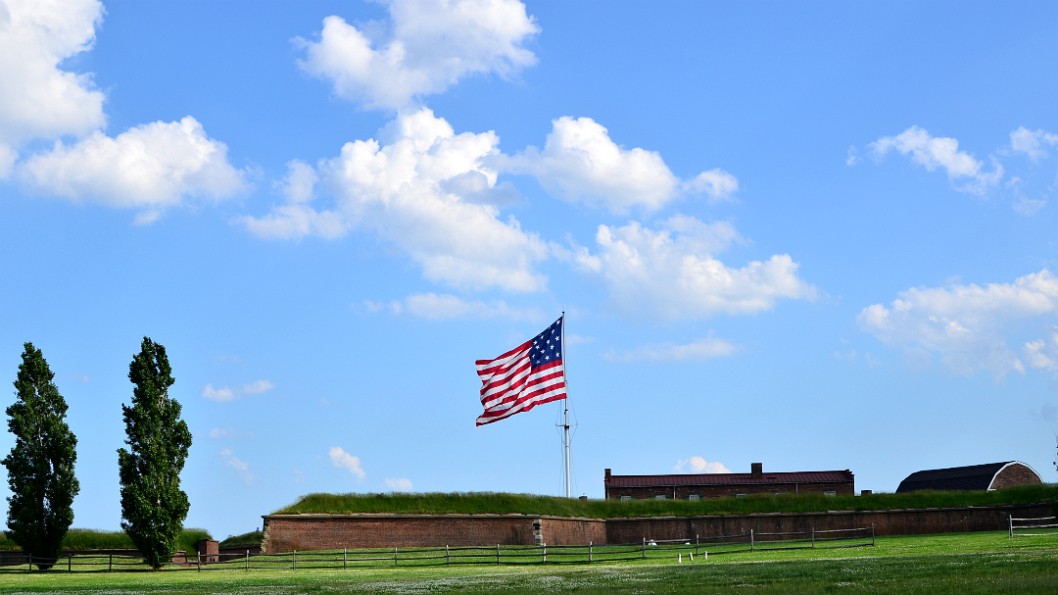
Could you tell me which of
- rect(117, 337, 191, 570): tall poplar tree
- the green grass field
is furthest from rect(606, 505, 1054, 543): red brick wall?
rect(117, 337, 191, 570): tall poplar tree

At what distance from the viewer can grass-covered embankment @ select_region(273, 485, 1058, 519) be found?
57.7m

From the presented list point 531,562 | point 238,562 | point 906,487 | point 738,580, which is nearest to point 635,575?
point 738,580

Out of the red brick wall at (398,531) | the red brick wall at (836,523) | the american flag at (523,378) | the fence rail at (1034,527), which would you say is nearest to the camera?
the fence rail at (1034,527)

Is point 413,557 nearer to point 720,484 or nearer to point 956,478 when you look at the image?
point 720,484

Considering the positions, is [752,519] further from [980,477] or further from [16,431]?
[16,431]

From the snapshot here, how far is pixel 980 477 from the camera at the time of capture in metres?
78.6

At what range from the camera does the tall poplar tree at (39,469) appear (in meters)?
50.5

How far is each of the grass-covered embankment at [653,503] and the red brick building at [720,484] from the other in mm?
15689

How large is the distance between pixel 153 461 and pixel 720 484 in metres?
44.4

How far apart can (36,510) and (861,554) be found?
3661cm

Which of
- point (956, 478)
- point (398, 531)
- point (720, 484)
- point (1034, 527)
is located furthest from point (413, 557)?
point (956, 478)

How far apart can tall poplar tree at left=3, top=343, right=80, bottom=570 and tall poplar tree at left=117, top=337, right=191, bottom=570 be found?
382 centimetres

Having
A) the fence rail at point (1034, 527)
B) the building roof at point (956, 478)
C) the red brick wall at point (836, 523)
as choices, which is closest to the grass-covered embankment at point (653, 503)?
the red brick wall at point (836, 523)

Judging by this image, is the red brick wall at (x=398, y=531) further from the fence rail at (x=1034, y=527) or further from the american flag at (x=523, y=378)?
the fence rail at (x=1034, y=527)
